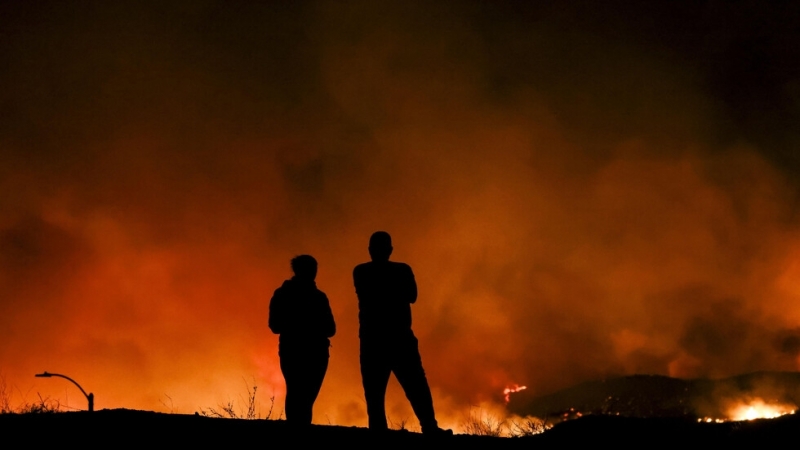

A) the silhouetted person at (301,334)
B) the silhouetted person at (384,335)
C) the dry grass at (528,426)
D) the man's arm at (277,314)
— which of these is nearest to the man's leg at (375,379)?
the silhouetted person at (384,335)

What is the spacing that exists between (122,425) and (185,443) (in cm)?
93

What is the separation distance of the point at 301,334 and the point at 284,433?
3.96 ft

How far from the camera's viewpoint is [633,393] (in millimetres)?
137000

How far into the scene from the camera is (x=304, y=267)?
7449 mm

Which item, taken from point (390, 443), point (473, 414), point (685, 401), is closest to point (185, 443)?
point (390, 443)

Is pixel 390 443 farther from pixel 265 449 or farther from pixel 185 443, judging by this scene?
pixel 185 443

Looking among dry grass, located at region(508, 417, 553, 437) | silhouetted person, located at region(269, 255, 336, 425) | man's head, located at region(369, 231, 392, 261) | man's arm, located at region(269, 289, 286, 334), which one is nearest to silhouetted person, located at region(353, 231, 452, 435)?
man's head, located at region(369, 231, 392, 261)

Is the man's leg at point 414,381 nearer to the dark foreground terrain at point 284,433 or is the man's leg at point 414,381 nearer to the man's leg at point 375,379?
the man's leg at point 375,379

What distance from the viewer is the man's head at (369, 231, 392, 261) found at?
7.10m

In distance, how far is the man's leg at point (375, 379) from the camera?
6992 mm

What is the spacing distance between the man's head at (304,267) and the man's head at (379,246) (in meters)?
0.81

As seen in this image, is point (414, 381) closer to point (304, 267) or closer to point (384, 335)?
point (384, 335)

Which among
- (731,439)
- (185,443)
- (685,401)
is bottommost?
(731,439)

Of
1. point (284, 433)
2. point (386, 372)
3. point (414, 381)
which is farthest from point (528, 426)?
point (284, 433)
